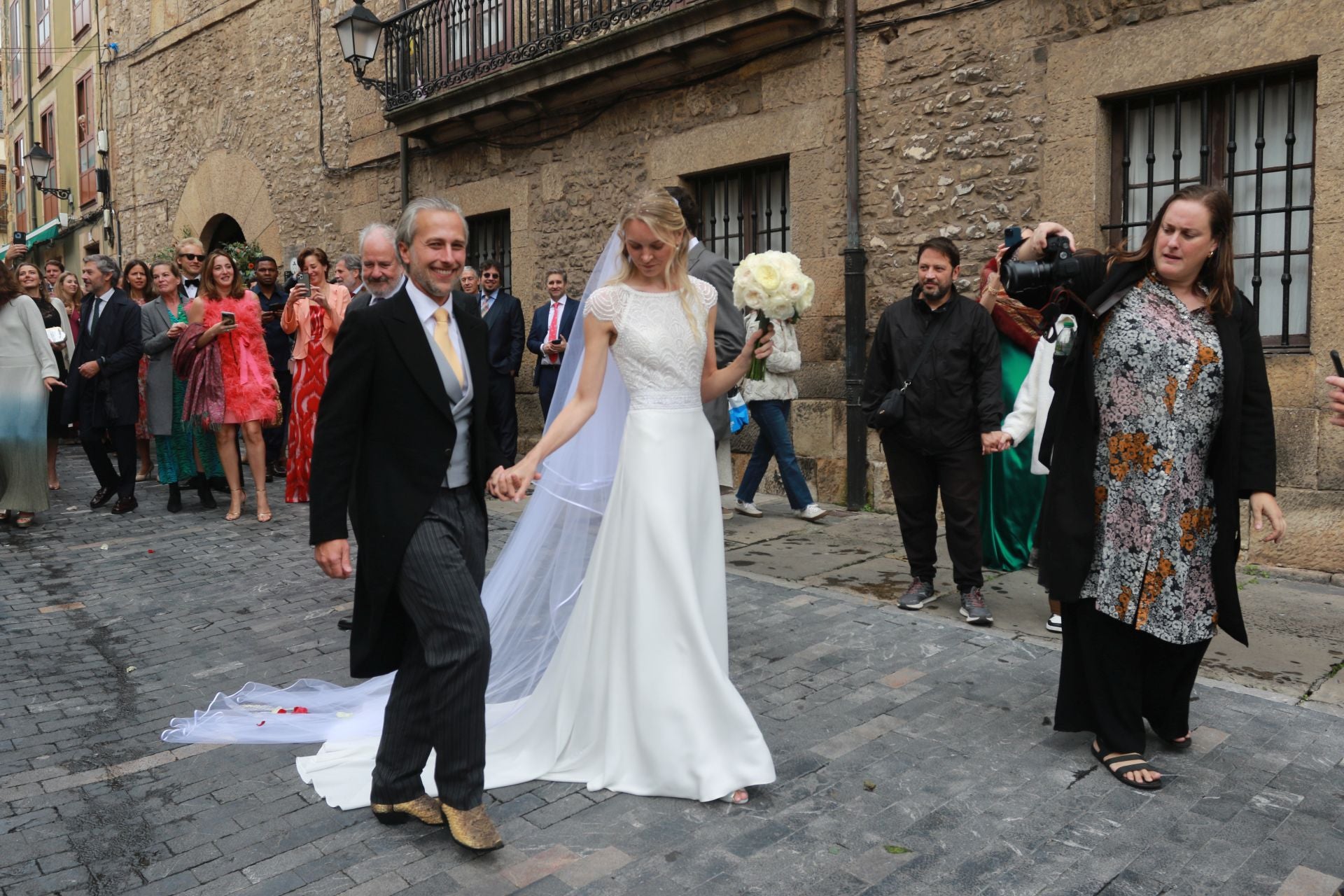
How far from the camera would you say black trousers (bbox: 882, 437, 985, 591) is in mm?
5445

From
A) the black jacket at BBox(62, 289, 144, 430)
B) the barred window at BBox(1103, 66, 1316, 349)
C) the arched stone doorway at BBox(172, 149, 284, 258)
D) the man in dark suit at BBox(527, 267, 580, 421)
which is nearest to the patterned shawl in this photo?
the black jacket at BBox(62, 289, 144, 430)

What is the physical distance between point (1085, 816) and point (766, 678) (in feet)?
5.02

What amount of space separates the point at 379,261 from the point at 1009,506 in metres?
3.82

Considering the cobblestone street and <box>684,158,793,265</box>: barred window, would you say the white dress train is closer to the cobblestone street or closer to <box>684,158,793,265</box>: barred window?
the cobblestone street

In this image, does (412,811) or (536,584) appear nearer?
(412,811)

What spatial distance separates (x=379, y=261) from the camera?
4859 mm

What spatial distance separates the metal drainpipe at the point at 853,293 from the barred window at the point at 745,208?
76 centimetres

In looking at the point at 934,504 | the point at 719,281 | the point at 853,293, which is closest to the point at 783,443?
the point at 853,293

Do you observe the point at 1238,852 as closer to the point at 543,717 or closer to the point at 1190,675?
the point at 1190,675

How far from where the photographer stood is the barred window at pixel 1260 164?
6.59m

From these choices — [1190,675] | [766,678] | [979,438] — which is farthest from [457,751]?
[979,438]

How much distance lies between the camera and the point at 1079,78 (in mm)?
7262

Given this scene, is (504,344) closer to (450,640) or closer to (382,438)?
(382,438)

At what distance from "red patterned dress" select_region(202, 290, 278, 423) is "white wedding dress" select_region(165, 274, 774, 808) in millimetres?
5210
